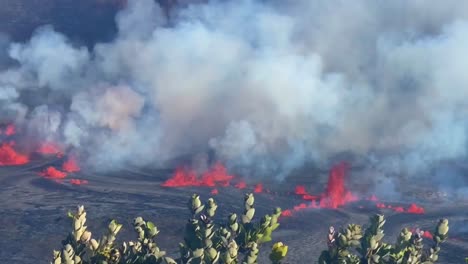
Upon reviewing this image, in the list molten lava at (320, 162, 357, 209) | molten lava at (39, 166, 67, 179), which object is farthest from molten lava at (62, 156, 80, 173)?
molten lava at (320, 162, 357, 209)

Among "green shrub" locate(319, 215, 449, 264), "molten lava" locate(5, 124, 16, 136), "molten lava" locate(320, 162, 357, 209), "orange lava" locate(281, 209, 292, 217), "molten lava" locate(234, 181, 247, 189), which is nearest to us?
"green shrub" locate(319, 215, 449, 264)

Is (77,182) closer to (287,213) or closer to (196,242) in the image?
(287,213)

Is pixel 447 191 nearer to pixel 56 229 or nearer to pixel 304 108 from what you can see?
pixel 304 108

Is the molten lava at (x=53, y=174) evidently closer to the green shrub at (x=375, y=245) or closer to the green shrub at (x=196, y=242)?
the green shrub at (x=196, y=242)

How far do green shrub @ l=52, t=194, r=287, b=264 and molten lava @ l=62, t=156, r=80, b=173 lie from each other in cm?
4793

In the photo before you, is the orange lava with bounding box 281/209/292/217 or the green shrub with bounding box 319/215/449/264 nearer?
the green shrub with bounding box 319/215/449/264

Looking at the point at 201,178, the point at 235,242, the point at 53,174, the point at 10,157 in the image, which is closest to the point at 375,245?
the point at 235,242

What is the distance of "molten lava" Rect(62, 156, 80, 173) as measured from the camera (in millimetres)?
64688

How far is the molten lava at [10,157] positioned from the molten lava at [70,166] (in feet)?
15.7

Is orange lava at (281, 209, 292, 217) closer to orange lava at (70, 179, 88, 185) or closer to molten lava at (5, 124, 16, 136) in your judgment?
orange lava at (70, 179, 88, 185)

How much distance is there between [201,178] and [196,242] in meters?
45.2

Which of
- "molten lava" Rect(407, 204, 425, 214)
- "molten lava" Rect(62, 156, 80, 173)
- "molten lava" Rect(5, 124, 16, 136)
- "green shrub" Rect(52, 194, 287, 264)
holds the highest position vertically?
"molten lava" Rect(5, 124, 16, 136)

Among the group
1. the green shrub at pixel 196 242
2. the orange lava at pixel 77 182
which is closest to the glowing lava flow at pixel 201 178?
the orange lava at pixel 77 182

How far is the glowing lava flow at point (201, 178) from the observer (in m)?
62.0
